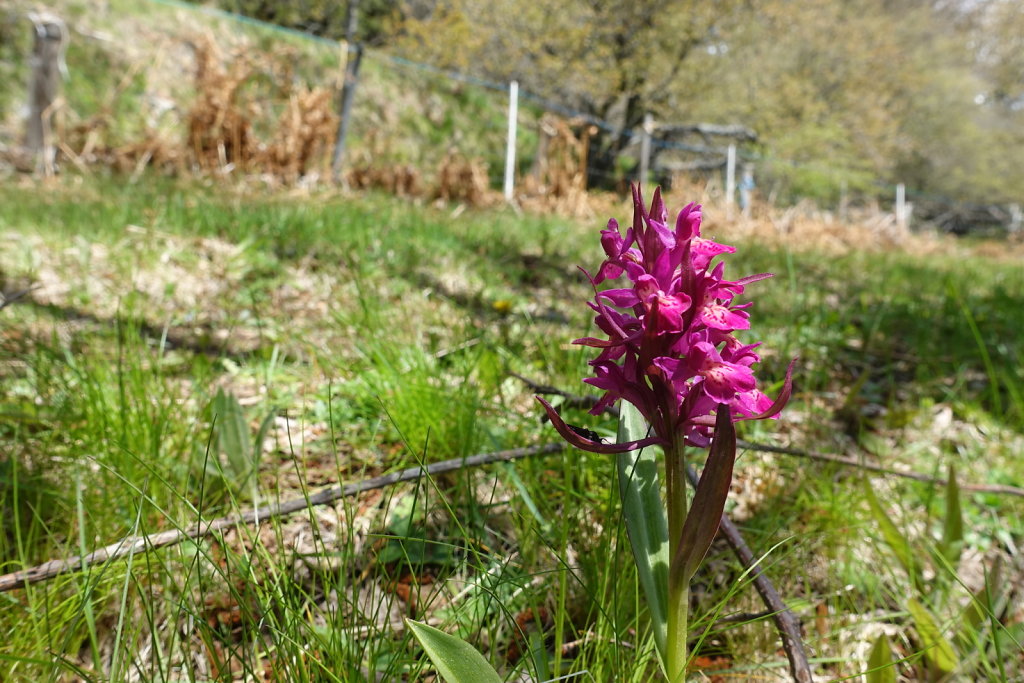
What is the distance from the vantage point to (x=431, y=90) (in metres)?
16.7

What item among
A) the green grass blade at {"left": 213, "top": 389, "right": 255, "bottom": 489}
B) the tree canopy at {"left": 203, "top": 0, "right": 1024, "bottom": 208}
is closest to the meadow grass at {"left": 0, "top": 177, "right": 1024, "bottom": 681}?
the green grass blade at {"left": 213, "top": 389, "right": 255, "bottom": 489}

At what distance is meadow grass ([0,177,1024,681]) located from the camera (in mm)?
918

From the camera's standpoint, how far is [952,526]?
1271 mm

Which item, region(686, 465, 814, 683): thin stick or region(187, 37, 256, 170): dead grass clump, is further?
region(187, 37, 256, 170): dead grass clump

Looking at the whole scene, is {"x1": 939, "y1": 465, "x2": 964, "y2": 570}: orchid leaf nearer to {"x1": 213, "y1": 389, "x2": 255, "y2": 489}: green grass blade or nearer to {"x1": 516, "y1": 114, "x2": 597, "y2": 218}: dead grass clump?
{"x1": 213, "y1": 389, "x2": 255, "y2": 489}: green grass blade

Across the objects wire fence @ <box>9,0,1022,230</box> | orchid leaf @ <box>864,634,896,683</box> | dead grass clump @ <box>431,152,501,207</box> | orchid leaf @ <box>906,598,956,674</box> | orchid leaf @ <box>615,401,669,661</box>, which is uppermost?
wire fence @ <box>9,0,1022,230</box>

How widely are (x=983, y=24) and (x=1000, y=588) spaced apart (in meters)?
39.1

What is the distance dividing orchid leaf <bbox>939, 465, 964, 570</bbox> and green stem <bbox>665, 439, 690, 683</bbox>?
2.78 feet

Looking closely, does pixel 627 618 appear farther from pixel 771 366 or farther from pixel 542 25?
pixel 542 25

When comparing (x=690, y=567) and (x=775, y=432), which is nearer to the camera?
(x=690, y=567)

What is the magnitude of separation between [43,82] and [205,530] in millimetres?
6728

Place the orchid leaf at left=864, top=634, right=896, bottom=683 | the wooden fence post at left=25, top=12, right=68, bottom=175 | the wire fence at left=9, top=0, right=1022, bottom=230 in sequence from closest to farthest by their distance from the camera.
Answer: the orchid leaf at left=864, top=634, right=896, bottom=683 → the wooden fence post at left=25, top=12, right=68, bottom=175 → the wire fence at left=9, top=0, right=1022, bottom=230

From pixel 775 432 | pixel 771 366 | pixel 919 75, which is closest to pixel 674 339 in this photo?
pixel 775 432

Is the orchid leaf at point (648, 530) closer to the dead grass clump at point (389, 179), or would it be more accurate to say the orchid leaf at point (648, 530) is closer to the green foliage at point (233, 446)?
the green foliage at point (233, 446)
